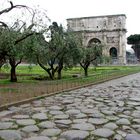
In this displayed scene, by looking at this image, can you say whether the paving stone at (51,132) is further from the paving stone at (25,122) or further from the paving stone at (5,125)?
the paving stone at (5,125)

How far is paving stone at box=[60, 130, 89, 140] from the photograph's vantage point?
5.99 m

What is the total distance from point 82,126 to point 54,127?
591 millimetres

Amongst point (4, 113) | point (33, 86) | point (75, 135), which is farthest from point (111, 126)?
point (33, 86)

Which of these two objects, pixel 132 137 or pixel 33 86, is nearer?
pixel 132 137

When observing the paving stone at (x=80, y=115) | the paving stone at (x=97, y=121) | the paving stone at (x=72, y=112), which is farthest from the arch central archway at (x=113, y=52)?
the paving stone at (x=97, y=121)

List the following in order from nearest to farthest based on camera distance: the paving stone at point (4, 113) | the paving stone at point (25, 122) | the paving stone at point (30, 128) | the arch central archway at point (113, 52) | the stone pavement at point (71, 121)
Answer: the stone pavement at point (71, 121)
the paving stone at point (30, 128)
the paving stone at point (25, 122)
the paving stone at point (4, 113)
the arch central archway at point (113, 52)

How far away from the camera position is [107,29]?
269 feet

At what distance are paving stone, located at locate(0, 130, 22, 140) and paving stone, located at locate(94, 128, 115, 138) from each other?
4.86 feet

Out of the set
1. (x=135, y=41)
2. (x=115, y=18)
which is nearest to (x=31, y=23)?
(x=115, y=18)

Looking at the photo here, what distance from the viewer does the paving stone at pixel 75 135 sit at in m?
5.99

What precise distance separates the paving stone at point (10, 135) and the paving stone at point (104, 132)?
58.4 inches

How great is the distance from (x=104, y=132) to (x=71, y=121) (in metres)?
1.22

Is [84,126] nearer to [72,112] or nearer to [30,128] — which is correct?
[30,128]

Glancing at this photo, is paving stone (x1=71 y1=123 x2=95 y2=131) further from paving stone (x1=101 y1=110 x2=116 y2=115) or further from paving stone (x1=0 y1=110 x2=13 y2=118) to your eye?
paving stone (x1=0 y1=110 x2=13 y2=118)
